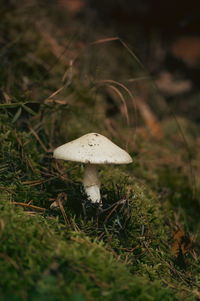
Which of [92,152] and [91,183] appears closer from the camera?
[92,152]

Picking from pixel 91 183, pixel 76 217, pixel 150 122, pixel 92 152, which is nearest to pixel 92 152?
pixel 92 152

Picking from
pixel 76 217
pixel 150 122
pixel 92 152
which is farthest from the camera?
pixel 150 122

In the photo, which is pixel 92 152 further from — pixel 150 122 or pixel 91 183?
pixel 150 122

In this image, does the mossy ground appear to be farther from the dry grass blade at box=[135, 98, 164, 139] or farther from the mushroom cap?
the dry grass blade at box=[135, 98, 164, 139]

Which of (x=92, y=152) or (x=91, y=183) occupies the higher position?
(x=92, y=152)

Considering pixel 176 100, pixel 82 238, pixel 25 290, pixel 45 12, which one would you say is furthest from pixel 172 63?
pixel 25 290

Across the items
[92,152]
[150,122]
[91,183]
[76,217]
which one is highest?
[92,152]

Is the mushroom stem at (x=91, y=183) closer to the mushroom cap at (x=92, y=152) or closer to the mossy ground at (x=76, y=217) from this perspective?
the mossy ground at (x=76, y=217)

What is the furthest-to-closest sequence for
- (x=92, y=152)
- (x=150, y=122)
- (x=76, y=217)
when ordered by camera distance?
(x=150, y=122)
(x=76, y=217)
(x=92, y=152)
